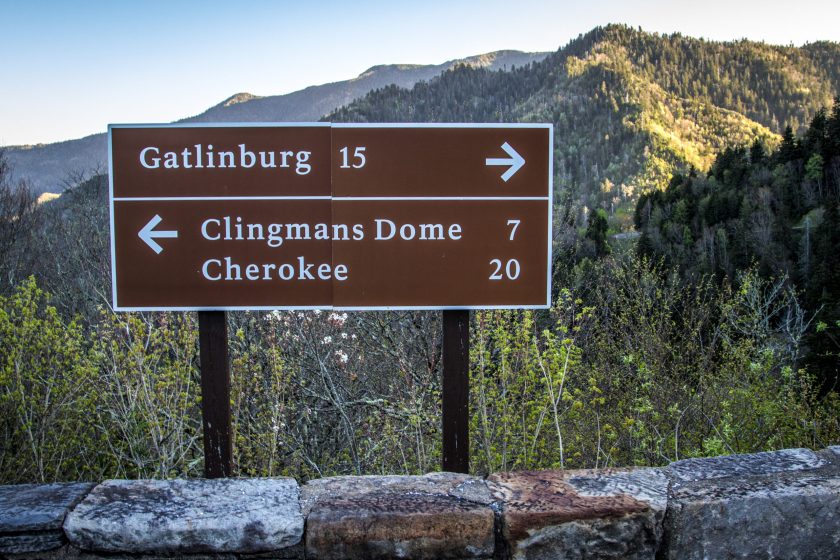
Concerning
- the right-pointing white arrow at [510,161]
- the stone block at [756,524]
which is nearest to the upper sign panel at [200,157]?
the right-pointing white arrow at [510,161]

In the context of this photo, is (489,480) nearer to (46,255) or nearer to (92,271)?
(92,271)

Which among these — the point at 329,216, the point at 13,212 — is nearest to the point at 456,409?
the point at 329,216

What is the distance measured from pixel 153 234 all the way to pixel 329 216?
630mm

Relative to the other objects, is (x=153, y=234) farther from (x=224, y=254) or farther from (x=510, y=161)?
(x=510, y=161)

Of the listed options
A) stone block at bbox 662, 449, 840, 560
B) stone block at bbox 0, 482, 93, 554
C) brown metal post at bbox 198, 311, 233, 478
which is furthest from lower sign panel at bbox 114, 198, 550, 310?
stone block at bbox 662, 449, 840, 560

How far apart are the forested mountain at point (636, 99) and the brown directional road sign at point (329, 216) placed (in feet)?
225

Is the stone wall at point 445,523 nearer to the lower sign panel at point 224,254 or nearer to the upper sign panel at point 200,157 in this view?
the lower sign panel at point 224,254

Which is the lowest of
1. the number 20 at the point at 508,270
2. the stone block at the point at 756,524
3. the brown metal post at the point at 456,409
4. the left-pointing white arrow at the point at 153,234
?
the stone block at the point at 756,524

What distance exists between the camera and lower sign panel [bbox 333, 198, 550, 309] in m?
2.41

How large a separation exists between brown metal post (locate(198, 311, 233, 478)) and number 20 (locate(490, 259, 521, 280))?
3.36 ft

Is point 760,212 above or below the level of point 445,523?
above

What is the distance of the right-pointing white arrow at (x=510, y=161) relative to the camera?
2.40 metres

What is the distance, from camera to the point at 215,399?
2.51 metres

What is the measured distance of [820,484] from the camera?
2.07 metres
